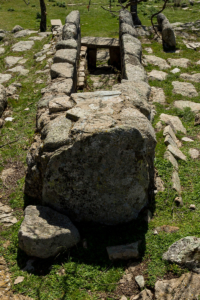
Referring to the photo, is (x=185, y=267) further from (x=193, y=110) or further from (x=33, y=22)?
(x=33, y=22)

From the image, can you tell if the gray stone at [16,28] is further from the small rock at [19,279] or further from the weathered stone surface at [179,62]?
the small rock at [19,279]

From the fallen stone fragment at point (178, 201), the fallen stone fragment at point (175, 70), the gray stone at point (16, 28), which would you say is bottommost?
the fallen stone fragment at point (178, 201)

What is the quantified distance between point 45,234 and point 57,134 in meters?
1.31

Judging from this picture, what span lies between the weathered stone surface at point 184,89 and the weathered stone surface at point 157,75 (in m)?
0.45

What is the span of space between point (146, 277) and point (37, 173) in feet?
6.77

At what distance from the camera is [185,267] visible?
3.39 meters

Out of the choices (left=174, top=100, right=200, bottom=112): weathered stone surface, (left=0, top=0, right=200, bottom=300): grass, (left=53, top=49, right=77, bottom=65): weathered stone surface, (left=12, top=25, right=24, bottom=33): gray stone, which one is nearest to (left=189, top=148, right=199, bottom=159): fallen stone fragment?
(left=0, top=0, right=200, bottom=300): grass

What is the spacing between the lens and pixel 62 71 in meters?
6.91

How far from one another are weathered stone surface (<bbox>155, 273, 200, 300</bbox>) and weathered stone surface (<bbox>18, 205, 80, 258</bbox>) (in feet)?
3.94

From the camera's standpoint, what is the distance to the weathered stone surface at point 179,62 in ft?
33.1

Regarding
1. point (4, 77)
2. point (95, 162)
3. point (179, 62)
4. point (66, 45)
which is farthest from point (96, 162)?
point (179, 62)

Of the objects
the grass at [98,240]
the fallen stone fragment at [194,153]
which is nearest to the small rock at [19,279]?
the grass at [98,240]

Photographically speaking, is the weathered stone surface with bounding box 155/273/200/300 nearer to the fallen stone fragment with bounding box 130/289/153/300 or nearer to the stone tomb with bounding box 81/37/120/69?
the fallen stone fragment with bounding box 130/289/153/300

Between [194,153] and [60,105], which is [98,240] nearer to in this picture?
[60,105]
